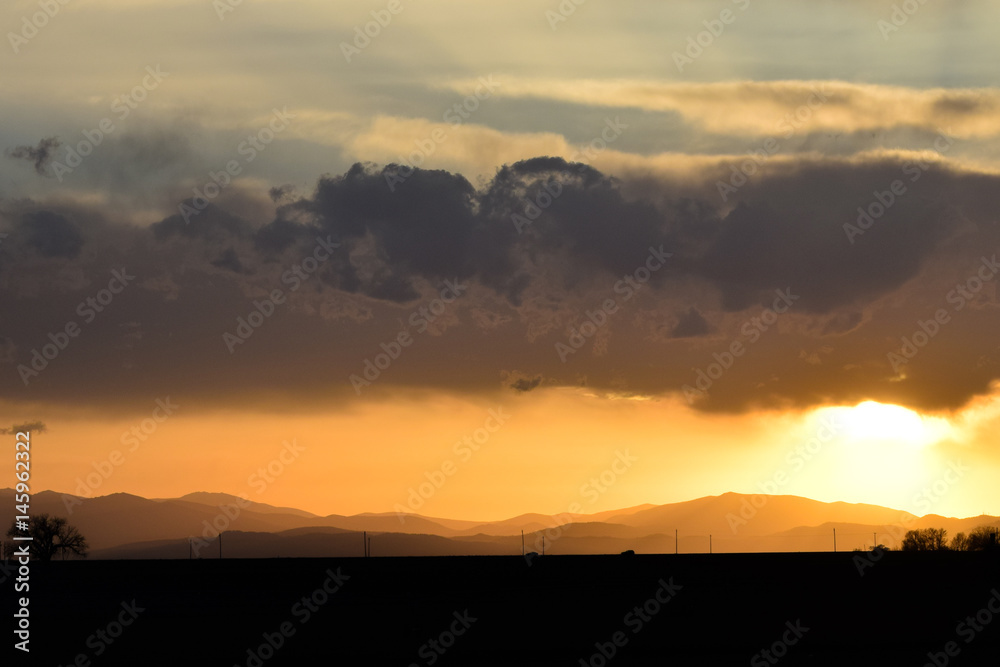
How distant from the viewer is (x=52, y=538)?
153875mm

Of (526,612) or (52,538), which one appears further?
(52,538)

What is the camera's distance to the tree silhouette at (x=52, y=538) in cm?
14975

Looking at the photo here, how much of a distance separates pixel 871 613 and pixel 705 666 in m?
20.0

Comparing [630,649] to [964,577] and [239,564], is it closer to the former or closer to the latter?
[964,577]

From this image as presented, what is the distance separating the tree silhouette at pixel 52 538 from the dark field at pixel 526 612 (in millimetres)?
60128

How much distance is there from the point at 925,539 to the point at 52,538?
12653 centimetres

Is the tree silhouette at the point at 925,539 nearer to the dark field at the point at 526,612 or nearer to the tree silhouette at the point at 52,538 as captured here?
the dark field at the point at 526,612

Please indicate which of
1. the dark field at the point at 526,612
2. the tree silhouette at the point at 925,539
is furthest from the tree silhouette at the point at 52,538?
the tree silhouette at the point at 925,539

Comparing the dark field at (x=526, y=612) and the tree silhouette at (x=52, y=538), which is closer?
the dark field at (x=526, y=612)

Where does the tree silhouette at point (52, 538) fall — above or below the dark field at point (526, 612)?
above

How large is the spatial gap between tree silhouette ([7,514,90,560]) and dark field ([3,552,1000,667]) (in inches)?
2367

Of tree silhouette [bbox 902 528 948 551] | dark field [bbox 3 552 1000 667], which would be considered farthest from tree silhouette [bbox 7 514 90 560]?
tree silhouette [bbox 902 528 948 551]

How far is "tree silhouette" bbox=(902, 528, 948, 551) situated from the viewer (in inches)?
6417

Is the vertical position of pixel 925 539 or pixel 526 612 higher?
pixel 925 539
